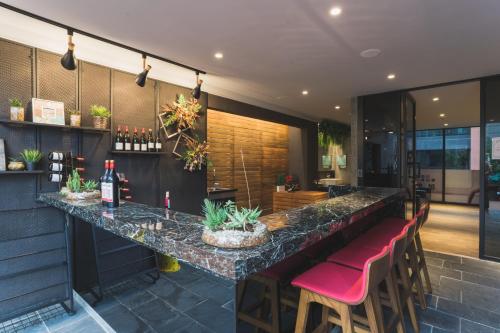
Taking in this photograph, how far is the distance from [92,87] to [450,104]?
6029mm

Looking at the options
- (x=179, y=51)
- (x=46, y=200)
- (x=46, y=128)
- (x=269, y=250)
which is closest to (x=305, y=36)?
(x=179, y=51)

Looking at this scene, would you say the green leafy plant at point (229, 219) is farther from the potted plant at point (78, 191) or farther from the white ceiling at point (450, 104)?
the white ceiling at point (450, 104)

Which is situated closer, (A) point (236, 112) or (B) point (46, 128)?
(B) point (46, 128)

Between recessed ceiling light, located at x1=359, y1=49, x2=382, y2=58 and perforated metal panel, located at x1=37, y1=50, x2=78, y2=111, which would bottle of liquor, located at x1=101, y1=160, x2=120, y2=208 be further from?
recessed ceiling light, located at x1=359, y1=49, x2=382, y2=58

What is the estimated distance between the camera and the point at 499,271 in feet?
11.0

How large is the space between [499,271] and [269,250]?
153 inches

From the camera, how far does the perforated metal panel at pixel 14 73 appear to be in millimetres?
2271

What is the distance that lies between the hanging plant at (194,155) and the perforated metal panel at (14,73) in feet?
5.75

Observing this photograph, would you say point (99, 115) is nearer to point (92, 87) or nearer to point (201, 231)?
point (92, 87)

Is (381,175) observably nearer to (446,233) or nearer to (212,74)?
(446,233)

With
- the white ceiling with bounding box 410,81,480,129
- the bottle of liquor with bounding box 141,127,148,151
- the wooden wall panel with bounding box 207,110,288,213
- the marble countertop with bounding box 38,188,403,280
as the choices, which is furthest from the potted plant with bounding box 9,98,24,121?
the white ceiling with bounding box 410,81,480,129

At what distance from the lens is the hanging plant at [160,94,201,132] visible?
137 inches

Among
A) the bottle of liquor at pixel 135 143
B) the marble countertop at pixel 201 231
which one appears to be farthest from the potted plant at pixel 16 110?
the bottle of liquor at pixel 135 143

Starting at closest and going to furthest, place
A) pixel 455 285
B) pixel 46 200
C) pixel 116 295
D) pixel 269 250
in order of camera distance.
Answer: pixel 269 250, pixel 46 200, pixel 116 295, pixel 455 285
